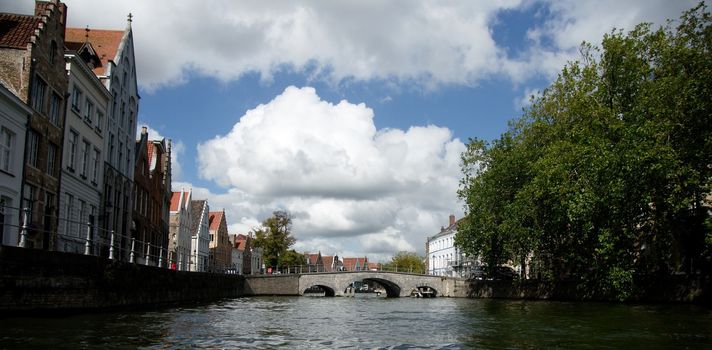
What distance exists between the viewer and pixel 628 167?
30.2m

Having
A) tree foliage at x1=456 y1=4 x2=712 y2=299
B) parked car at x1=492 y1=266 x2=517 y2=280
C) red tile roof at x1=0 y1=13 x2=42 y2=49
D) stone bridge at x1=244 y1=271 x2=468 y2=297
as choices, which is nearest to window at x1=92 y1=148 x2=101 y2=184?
red tile roof at x1=0 y1=13 x2=42 y2=49

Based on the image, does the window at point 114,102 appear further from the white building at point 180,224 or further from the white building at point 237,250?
the white building at point 237,250

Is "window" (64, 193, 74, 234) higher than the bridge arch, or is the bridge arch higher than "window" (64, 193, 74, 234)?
"window" (64, 193, 74, 234)

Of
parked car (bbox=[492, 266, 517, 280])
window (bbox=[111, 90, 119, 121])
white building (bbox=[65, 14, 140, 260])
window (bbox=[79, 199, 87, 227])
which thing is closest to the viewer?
window (bbox=[79, 199, 87, 227])

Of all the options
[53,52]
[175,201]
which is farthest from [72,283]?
[175,201]

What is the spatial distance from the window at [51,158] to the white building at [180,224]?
3935 centimetres

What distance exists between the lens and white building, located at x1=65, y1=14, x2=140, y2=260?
116 ft

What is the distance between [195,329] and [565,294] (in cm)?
3372

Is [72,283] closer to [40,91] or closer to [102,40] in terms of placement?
[40,91]

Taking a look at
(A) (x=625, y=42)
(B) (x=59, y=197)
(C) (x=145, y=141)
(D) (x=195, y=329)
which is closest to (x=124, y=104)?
(C) (x=145, y=141)

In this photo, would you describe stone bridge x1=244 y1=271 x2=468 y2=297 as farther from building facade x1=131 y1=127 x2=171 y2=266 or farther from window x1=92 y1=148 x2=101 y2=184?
window x1=92 y1=148 x2=101 y2=184

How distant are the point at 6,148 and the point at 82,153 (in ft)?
27.3

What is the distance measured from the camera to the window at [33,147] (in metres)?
23.9

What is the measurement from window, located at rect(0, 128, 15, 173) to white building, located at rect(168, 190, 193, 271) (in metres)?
43.7
